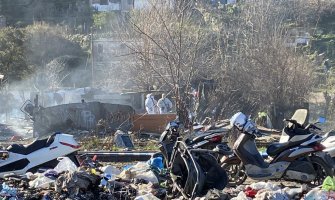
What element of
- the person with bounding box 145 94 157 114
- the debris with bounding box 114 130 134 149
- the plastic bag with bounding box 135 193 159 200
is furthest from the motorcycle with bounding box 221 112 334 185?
the person with bounding box 145 94 157 114

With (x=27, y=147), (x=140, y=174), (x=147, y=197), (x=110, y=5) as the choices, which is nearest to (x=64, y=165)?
(x=27, y=147)

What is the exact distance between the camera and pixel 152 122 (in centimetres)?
1786

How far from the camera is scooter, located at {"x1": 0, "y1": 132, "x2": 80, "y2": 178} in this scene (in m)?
9.74

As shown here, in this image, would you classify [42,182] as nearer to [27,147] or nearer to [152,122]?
[27,147]

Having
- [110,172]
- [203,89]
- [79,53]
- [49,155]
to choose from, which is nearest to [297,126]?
[110,172]

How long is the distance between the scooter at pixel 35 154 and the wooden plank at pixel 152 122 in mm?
7665

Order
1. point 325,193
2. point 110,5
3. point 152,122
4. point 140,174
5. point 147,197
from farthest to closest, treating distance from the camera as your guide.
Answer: point 110,5
point 152,122
point 140,174
point 147,197
point 325,193

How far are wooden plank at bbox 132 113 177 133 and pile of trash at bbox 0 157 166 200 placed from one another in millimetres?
8796

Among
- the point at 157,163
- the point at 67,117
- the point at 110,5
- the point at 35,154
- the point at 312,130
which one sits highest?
the point at 312,130

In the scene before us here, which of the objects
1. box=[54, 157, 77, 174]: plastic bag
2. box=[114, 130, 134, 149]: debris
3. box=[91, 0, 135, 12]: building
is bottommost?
box=[114, 130, 134, 149]: debris

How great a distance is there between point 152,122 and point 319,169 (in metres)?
8.99

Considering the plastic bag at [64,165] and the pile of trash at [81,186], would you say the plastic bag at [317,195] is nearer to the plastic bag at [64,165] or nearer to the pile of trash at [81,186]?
the pile of trash at [81,186]

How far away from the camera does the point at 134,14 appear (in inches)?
1206

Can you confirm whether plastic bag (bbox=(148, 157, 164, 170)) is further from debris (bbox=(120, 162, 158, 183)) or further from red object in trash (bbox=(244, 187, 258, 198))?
red object in trash (bbox=(244, 187, 258, 198))
